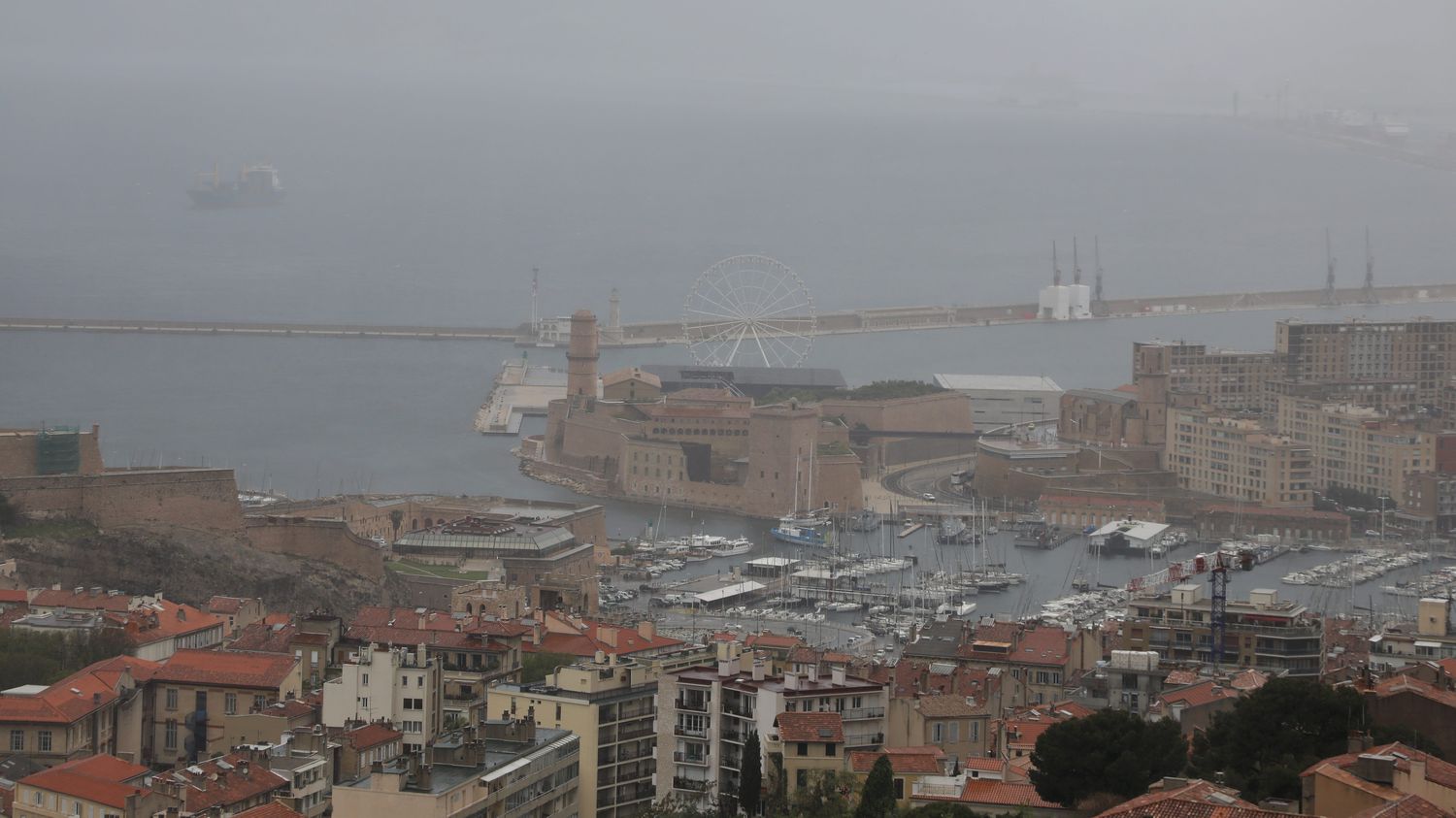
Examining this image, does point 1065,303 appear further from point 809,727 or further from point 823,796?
point 823,796

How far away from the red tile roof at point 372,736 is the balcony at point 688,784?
122cm

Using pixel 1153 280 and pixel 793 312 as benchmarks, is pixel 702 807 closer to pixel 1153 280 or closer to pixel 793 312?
pixel 793 312

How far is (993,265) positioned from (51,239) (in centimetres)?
2259

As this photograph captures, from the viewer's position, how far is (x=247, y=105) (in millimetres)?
102562

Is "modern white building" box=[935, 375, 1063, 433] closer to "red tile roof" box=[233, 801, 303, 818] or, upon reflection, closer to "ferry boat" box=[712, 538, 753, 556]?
"ferry boat" box=[712, 538, 753, 556]

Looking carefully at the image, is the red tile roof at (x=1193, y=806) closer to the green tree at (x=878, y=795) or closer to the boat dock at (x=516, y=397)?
the green tree at (x=878, y=795)

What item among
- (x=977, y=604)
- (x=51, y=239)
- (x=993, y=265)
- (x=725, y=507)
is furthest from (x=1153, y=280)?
(x=977, y=604)

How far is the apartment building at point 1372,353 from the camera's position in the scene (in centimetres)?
3788

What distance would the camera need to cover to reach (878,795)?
31.7 ft

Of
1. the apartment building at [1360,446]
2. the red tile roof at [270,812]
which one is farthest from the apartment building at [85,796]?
the apartment building at [1360,446]

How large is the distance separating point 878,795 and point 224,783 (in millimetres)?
2655

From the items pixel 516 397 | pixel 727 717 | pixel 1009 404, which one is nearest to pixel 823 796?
pixel 727 717

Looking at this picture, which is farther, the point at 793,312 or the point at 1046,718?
the point at 793,312

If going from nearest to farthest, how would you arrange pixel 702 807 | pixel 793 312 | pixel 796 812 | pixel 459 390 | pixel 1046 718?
pixel 796 812 → pixel 702 807 → pixel 1046 718 → pixel 459 390 → pixel 793 312
